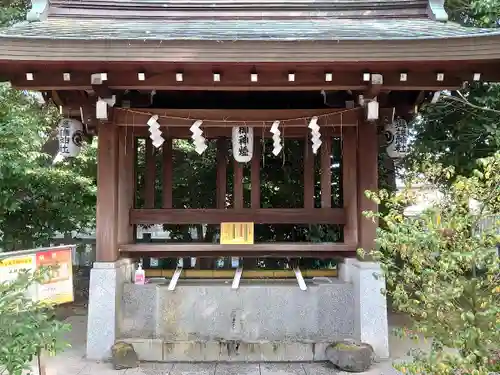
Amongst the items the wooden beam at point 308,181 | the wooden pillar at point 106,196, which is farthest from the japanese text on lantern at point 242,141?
the wooden pillar at point 106,196

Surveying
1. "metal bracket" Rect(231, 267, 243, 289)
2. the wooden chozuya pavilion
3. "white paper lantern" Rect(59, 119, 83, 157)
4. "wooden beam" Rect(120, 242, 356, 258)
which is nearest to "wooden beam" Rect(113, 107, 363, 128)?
the wooden chozuya pavilion

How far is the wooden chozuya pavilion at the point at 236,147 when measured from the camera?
4.54 m

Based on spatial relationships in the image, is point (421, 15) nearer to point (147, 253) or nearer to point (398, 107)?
point (398, 107)

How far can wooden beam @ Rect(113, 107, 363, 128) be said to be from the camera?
5.07m

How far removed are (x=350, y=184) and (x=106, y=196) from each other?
2937mm

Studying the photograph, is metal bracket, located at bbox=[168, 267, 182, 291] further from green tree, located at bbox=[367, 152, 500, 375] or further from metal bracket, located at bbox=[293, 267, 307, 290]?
green tree, located at bbox=[367, 152, 500, 375]

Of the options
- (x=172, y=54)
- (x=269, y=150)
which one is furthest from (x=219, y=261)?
(x=172, y=54)

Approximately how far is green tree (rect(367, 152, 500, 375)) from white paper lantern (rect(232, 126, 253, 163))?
8.14 feet

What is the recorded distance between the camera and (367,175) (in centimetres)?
517

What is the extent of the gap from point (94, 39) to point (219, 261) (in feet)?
13.6

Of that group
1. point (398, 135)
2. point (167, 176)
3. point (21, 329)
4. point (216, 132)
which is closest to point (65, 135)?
point (167, 176)

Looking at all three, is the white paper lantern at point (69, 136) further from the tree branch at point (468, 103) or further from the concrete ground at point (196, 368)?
the tree branch at point (468, 103)

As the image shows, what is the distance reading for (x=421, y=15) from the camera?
20.4 feet

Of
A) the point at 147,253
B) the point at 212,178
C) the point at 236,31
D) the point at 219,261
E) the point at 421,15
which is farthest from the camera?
the point at 212,178
